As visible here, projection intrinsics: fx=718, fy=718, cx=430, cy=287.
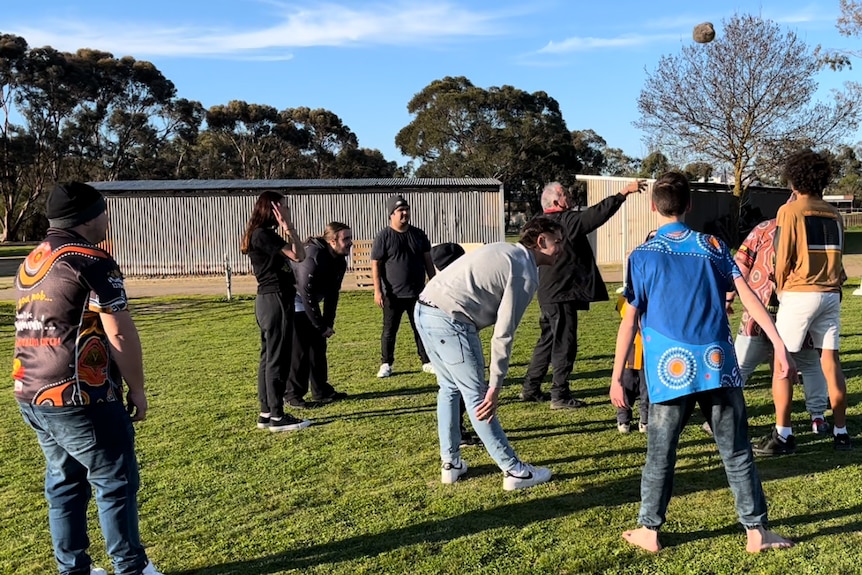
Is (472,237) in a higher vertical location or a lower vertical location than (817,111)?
lower

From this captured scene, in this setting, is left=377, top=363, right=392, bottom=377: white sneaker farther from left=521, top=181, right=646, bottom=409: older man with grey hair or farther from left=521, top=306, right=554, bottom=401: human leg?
left=521, top=181, right=646, bottom=409: older man with grey hair

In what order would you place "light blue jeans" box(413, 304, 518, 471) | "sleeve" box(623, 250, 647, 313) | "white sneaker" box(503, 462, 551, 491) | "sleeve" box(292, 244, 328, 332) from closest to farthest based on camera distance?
"sleeve" box(623, 250, 647, 313) → "light blue jeans" box(413, 304, 518, 471) → "white sneaker" box(503, 462, 551, 491) → "sleeve" box(292, 244, 328, 332)

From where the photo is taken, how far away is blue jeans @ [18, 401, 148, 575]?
2936 mm

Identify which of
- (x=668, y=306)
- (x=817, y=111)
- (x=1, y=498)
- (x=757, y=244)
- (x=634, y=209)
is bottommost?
(x=1, y=498)

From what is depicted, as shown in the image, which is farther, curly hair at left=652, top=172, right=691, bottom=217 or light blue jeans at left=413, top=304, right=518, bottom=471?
light blue jeans at left=413, top=304, right=518, bottom=471

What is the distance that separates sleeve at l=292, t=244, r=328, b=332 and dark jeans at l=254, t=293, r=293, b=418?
2.16 feet

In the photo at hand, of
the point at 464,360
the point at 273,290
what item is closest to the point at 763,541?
the point at 464,360

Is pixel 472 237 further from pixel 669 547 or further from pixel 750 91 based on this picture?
pixel 669 547

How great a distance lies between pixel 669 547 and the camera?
3.39m

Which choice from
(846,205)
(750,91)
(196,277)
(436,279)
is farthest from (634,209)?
(846,205)

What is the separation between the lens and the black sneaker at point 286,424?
224 inches

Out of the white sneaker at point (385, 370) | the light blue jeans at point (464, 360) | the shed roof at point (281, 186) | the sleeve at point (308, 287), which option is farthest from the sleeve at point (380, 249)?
the shed roof at point (281, 186)

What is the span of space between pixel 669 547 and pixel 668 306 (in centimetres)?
117

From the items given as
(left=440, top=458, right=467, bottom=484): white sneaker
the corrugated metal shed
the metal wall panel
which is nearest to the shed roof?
the corrugated metal shed
